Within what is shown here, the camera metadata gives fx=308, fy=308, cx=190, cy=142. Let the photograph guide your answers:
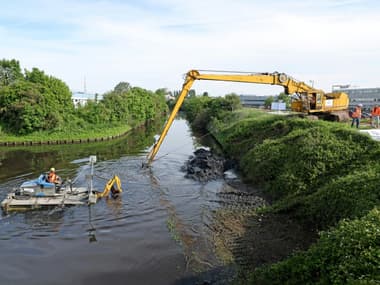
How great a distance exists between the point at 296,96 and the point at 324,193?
16.8 meters

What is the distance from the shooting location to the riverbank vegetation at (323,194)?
6.43 meters

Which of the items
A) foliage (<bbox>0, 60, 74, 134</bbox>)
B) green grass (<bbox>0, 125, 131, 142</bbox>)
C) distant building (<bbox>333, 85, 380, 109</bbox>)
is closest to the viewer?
green grass (<bbox>0, 125, 131, 142</bbox>)

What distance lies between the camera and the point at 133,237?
1280 centimetres

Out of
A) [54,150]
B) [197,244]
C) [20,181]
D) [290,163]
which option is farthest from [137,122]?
[197,244]

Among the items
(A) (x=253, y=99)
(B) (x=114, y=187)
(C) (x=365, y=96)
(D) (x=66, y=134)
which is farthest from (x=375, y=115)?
(A) (x=253, y=99)

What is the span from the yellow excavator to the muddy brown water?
18.9 feet

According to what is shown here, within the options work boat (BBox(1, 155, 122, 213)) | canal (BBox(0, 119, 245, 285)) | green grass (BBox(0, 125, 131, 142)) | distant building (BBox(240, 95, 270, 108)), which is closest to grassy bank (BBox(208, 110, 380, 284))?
canal (BBox(0, 119, 245, 285))

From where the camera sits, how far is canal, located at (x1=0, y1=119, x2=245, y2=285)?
33.2 feet

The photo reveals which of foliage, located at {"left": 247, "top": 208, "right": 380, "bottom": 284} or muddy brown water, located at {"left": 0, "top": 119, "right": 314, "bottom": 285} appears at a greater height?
foliage, located at {"left": 247, "top": 208, "right": 380, "bottom": 284}

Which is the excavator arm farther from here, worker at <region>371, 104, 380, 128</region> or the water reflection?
worker at <region>371, 104, 380, 128</region>

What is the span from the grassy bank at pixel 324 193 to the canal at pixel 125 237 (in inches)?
108

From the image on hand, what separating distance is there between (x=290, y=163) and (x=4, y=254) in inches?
559

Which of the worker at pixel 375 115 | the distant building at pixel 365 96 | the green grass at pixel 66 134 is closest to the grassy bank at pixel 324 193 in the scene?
the worker at pixel 375 115

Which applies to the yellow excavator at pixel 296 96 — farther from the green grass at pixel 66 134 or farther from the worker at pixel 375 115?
the green grass at pixel 66 134
